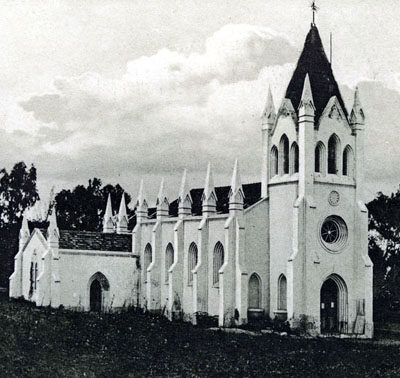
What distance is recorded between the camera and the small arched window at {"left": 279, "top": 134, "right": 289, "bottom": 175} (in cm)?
4647

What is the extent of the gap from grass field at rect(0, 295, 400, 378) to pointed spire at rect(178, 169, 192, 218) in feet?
45.6

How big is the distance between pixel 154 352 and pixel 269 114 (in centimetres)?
2149

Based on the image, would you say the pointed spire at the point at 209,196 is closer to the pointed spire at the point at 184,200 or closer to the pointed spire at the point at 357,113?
the pointed spire at the point at 184,200

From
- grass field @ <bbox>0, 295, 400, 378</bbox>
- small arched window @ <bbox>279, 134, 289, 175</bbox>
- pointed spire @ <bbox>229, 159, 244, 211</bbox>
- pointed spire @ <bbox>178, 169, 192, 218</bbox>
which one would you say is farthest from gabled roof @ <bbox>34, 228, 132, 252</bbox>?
small arched window @ <bbox>279, 134, 289, 175</bbox>

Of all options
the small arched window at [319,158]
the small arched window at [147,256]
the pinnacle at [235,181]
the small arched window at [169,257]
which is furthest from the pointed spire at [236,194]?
the small arched window at [147,256]

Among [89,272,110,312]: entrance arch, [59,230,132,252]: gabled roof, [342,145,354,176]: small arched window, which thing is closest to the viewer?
[342,145,354,176]: small arched window

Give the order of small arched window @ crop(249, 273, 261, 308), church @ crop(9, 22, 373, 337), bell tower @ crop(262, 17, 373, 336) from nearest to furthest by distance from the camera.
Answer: bell tower @ crop(262, 17, 373, 336), church @ crop(9, 22, 373, 337), small arched window @ crop(249, 273, 261, 308)

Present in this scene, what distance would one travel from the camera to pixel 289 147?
1813 inches

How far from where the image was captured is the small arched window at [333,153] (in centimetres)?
4603

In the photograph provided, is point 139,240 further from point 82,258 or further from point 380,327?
point 380,327

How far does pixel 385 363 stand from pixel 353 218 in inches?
604

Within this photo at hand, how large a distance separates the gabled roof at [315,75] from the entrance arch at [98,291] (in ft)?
60.1

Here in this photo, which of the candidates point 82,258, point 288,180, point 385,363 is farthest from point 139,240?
point 385,363

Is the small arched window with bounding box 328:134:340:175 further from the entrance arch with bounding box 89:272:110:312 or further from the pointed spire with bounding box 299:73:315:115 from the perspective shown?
the entrance arch with bounding box 89:272:110:312
